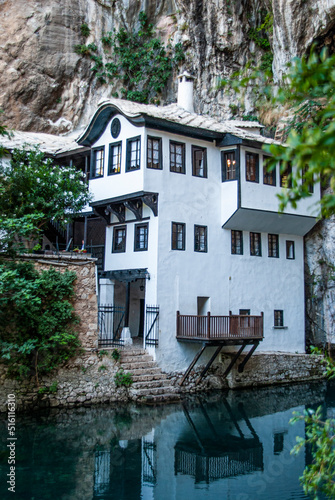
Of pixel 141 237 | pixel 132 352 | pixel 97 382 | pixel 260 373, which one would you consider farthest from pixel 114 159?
pixel 260 373

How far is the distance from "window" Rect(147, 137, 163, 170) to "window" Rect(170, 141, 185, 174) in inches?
22.5

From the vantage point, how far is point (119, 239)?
19609 millimetres

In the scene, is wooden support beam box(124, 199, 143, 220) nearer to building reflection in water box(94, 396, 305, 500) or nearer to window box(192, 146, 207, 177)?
window box(192, 146, 207, 177)

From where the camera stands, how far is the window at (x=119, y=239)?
1922 centimetres

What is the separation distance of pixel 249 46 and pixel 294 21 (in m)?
6.45

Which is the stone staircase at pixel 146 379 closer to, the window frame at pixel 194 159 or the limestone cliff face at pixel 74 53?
the window frame at pixel 194 159

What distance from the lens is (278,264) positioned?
21.2m

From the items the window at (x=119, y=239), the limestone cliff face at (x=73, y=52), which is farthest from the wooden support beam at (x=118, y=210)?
the limestone cliff face at (x=73, y=52)

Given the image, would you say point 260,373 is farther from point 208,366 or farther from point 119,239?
point 119,239

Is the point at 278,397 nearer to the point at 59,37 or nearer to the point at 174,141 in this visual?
the point at 174,141

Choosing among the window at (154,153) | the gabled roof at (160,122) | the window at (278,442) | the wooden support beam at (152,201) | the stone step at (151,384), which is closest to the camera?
the window at (278,442)

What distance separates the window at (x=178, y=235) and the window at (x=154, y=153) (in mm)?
2249

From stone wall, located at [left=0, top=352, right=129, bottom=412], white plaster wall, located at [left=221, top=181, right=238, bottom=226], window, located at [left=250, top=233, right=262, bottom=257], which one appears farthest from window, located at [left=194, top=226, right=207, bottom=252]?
stone wall, located at [left=0, top=352, right=129, bottom=412]

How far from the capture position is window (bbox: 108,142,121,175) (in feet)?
61.8
